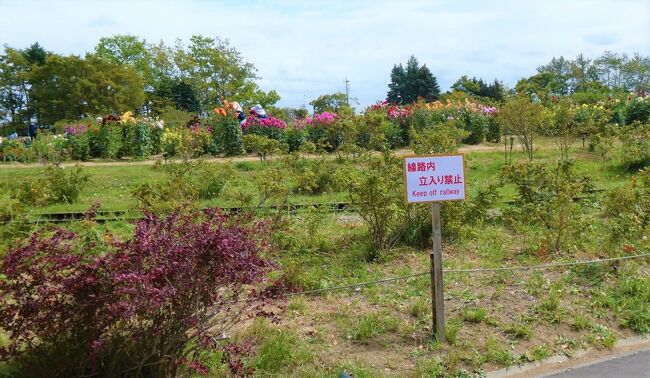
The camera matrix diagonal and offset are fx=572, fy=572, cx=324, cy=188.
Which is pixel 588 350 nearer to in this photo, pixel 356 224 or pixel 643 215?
A: pixel 643 215

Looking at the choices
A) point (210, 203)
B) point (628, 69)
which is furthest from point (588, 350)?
point (628, 69)

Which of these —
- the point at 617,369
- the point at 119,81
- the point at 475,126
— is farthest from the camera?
the point at 119,81

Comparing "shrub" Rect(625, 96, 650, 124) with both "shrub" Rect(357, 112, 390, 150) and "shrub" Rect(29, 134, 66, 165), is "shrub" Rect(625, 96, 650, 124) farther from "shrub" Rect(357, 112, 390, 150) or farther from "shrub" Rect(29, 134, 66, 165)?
"shrub" Rect(29, 134, 66, 165)

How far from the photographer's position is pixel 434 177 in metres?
4.53

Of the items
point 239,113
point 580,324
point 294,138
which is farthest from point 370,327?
point 239,113

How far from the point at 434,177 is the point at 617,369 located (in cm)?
198

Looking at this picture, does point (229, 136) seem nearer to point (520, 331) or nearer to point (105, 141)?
point (105, 141)

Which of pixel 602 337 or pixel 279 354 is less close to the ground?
pixel 279 354

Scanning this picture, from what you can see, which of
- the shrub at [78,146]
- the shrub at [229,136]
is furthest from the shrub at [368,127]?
the shrub at [78,146]

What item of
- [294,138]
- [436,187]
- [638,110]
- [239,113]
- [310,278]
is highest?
A: [239,113]

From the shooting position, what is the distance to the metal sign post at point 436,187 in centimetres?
447

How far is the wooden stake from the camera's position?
446 cm

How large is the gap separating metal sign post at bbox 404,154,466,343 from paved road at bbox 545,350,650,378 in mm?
930

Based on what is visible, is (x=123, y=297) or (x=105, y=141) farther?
(x=105, y=141)
